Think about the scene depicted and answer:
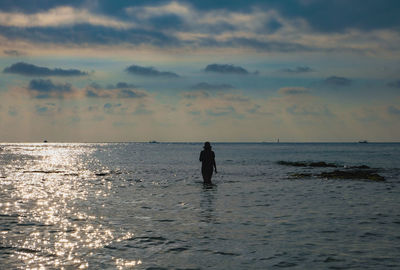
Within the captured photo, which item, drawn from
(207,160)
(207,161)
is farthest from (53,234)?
(207,161)

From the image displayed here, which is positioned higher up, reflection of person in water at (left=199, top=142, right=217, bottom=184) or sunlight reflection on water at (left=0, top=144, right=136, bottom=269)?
reflection of person in water at (left=199, top=142, right=217, bottom=184)

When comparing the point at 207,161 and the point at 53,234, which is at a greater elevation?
the point at 207,161

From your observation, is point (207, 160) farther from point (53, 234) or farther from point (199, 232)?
point (53, 234)

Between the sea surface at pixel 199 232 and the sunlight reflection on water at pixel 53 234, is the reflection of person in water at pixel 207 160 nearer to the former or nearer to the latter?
the sea surface at pixel 199 232

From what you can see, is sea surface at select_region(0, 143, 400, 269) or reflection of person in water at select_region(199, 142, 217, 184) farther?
reflection of person in water at select_region(199, 142, 217, 184)

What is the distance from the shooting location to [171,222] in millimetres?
15062

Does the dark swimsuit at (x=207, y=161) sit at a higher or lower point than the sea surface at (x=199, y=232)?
higher

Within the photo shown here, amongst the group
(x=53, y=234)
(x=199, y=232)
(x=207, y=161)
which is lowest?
Result: (x=199, y=232)

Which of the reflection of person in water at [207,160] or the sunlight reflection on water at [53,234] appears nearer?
the sunlight reflection on water at [53,234]

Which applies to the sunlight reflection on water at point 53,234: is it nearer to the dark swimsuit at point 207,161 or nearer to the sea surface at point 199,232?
the sea surface at point 199,232

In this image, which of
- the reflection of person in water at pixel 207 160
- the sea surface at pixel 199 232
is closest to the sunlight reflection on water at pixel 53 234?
the sea surface at pixel 199 232

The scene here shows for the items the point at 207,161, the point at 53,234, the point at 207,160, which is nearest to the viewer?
the point at 53,234

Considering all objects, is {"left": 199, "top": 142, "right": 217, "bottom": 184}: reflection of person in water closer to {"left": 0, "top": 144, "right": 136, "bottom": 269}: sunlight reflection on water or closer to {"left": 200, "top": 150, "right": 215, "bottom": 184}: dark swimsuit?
{"left": 200, "top": 150, "right": 215, "bottom": 184}: dark swimsuit

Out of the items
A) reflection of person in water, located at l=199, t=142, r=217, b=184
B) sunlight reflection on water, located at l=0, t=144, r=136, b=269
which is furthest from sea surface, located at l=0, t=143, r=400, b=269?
reflection of person in water, located at l=199, t=142, r=217, b=184
